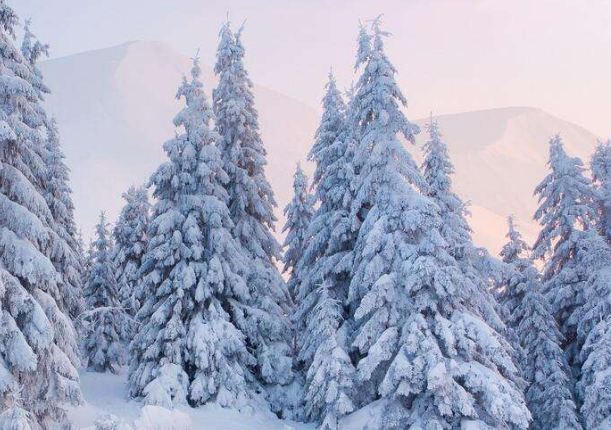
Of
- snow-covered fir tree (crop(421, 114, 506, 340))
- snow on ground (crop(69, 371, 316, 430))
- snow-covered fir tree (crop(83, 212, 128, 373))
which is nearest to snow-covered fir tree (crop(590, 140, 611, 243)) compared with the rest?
snow-covered fir tree (crop(421, 114, 506, 340))

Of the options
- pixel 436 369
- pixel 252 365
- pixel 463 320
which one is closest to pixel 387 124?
pixel 463 320

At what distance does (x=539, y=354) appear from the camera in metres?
26.3

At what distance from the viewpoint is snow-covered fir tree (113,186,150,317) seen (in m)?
39.5

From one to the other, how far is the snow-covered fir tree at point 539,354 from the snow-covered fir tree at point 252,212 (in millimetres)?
10427

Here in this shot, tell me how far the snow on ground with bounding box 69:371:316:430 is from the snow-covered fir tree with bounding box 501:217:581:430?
10304 mm

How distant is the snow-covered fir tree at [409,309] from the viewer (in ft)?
60.0

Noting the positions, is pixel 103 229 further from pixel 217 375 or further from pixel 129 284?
pixel 217 375

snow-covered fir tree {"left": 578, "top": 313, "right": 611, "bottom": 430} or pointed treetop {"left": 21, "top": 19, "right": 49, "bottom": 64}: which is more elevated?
pointed treetop {"left": 21, "top": 19, "right": 49, "bottom": 64}

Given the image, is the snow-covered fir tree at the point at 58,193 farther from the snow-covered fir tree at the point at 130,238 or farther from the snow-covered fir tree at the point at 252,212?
the snow-covered fir tree at the point at 252,212

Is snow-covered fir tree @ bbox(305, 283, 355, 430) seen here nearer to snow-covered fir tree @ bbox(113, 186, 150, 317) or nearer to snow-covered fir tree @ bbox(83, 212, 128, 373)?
snow-covered fir tree @ bbox(83, 212, 128, 373)

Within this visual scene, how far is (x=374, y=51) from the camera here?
22.5m

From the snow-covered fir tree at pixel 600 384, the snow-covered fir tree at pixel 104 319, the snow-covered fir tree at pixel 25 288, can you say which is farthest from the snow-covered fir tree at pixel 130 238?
the snow-covered fir tree at pixel 600 384

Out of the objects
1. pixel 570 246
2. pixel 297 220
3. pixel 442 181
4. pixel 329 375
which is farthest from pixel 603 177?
pixel 329 375

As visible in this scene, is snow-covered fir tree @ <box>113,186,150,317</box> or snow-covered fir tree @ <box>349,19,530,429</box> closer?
snow-covered fir tree @ <box>349,19,530,429</box>
